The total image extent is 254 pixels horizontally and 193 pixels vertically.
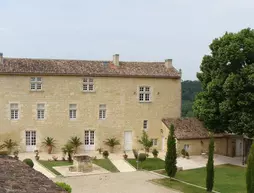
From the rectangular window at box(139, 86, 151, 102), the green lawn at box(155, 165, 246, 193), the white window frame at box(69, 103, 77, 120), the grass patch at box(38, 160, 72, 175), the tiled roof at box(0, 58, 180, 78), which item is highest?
the tiled roof at box(0, 58, 180, 78)

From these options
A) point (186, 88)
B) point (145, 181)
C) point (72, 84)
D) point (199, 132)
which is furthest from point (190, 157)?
point (186, 88)

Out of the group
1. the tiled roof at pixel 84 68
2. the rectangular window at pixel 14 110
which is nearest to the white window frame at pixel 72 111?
the tiled roof at pixel 84 68

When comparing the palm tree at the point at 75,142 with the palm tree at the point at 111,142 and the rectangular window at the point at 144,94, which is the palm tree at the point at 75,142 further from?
the rectangular window at the point at 144,94

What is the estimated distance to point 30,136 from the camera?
31.8 metres

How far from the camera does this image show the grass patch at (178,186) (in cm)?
2238

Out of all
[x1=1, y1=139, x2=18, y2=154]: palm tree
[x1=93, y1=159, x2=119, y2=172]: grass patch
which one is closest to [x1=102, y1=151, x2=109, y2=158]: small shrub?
[x1=93, y1=159, x2=119, y2=172]: grass patch

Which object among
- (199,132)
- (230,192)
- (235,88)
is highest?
(235,88)

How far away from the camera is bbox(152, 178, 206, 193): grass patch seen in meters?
22.4

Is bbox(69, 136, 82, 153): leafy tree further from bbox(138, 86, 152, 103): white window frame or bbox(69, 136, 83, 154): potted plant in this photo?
bbox(138, 86, 152, 103): white window frame

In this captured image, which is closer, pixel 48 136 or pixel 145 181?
pixel 145 181

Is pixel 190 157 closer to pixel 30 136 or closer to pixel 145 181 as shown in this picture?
pixel 145 181

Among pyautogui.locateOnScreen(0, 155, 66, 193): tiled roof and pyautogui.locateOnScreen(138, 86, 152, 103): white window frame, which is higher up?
pyautogui.locateOnScreen(138, 86, 152, 103): white window frame

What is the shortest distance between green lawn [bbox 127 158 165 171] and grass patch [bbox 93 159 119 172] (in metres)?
1.57

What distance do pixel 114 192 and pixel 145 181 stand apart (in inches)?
133
